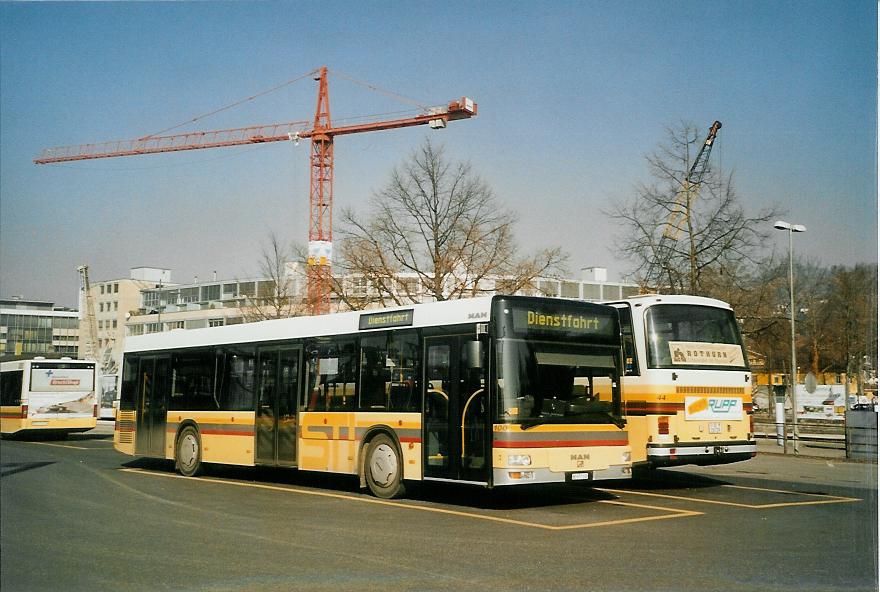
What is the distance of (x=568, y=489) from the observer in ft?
50.8

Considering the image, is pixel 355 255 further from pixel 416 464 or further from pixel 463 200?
pixel 416 464

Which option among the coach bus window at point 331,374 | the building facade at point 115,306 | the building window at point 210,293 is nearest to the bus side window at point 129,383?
the coach bus window at point 331,374

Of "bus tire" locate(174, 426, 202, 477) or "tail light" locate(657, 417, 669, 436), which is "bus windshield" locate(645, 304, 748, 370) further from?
"bus tire" locate(174, 426, 202, 477)

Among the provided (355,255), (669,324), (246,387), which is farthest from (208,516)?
(355,255)

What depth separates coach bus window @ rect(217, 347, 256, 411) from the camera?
1684 cm

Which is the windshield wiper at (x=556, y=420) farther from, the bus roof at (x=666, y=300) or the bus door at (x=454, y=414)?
the bus roof at (x=666, y=300)

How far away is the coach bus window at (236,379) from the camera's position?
16.8 metres

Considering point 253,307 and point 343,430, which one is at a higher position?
point 253,307

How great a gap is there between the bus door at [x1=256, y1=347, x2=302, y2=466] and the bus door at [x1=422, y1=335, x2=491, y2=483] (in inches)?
139

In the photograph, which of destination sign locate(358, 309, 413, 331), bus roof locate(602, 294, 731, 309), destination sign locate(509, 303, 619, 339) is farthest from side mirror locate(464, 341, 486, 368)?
bus roof locate(602, 294, 731, 309)

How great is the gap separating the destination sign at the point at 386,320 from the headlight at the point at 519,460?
2958 millimetres

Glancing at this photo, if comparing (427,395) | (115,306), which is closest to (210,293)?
(115,306)

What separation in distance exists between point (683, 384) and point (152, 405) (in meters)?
11.1

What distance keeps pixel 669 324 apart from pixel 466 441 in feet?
15.2
